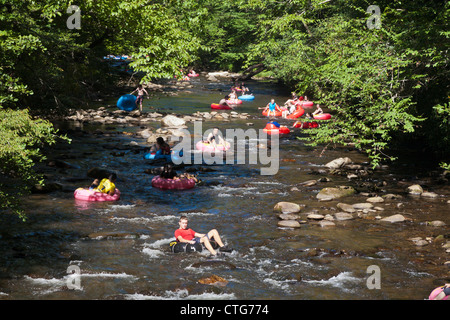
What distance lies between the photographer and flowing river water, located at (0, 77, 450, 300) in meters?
9.41

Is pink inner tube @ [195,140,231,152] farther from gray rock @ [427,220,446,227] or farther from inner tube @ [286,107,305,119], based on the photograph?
inner tube @ [286,107,305,119]

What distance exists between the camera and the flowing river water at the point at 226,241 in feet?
30.9

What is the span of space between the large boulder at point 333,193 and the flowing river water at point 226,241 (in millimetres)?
296

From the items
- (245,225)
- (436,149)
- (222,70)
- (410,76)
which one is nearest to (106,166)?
(245,225)

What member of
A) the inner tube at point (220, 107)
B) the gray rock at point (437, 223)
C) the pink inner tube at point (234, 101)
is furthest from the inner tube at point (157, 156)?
the pink inner tube at point (234, 101)

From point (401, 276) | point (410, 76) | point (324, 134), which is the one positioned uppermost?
point (410, 76)

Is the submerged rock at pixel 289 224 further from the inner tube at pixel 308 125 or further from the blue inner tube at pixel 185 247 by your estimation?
the inner tube at pixel 308 125

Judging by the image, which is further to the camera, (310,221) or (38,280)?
(310,221)

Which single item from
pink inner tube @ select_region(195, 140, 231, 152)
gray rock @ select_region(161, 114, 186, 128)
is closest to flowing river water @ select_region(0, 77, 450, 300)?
pink inner tube @ select_region(195, 140, 231, 152)

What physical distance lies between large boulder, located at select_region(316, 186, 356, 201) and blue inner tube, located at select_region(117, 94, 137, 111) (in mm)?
15760

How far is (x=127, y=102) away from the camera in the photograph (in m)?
28.4

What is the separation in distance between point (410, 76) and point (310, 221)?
5.89 m

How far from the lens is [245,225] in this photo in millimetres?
13000

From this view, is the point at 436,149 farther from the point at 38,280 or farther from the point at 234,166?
the point at 38,280
